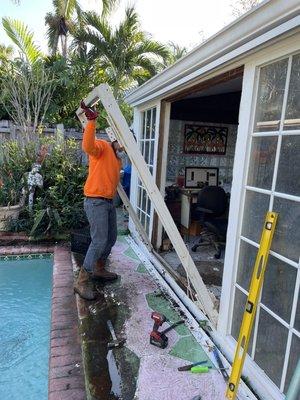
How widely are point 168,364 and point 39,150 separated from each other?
471cm

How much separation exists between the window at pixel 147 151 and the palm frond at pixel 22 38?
5.26m

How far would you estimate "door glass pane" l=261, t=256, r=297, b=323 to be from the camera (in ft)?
5.63

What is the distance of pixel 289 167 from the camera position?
1.72 meters

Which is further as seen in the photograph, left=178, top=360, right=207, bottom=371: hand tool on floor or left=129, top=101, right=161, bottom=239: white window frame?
left=129, top=101, right=161, bottom=239: white window frame

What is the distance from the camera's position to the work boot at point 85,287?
307cm

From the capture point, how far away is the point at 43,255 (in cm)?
466

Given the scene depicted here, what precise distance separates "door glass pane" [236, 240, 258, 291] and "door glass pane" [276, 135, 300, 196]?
0.50 meters

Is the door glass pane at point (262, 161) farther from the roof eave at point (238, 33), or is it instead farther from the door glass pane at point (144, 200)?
the door glass pane at point (144, 200)

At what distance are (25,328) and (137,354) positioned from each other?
1336 millimetres

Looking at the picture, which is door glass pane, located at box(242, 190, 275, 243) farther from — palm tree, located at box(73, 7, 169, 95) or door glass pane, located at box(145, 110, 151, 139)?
palm tree, located at box(73, 7, 169, 95)

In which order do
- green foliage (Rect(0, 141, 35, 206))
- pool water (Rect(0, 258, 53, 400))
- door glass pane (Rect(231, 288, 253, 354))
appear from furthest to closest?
green foliage (Rect(0, 141, 35, 206)) < pool water (Rect(0, 258, 53, 400)) < door glass pane (Rect(231, 288, 253, 354))

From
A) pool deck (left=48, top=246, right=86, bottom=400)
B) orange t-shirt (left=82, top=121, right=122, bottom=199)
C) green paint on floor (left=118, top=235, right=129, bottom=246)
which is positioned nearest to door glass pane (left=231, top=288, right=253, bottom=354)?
pool deck (left=48, top=246, right=86, bottom=400)

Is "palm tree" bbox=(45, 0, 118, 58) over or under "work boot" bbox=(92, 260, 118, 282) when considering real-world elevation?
over

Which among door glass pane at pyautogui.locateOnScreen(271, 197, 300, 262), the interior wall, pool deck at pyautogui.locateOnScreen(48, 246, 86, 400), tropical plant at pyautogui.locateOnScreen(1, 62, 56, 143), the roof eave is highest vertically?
tropical plant at pyautogui.locateOnScreen(1, 62, 56, 143)
